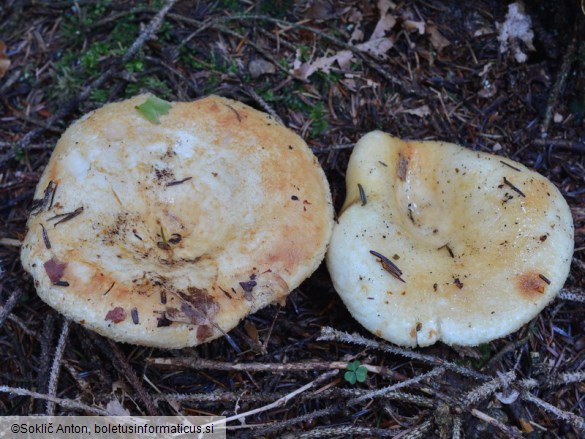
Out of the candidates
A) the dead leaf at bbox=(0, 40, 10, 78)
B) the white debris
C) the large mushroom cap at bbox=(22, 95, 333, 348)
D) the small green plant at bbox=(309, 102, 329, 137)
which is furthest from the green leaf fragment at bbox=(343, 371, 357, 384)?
the dead leaf at bbox=(0, 40, 10, 78)

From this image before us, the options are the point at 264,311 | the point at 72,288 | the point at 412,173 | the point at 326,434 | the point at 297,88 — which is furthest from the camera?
the point at 297,88

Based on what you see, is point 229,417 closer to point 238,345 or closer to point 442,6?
point 238,345

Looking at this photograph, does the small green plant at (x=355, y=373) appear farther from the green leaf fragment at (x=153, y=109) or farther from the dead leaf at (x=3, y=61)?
the dead leaf at (x=3, y=61)

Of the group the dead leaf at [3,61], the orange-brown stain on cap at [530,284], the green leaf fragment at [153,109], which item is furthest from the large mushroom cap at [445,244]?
the dead leaf at [3,61]

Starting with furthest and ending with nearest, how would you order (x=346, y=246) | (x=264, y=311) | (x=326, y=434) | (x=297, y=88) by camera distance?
1. (x=297, y=88)
2. (x=264, y=311)
3. (x=346, y=246)
4. (x=326, y=434)

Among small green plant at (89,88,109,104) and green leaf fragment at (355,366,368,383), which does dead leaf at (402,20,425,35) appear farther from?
green leaf fragment at (355,366,368,383)

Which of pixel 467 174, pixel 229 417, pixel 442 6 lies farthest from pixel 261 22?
pixel 229 417

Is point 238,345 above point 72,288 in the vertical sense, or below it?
below

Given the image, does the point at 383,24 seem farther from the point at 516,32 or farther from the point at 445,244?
the point at 445,244
